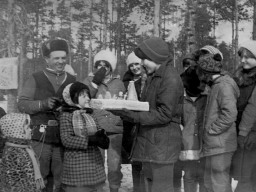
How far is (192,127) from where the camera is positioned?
3711mm

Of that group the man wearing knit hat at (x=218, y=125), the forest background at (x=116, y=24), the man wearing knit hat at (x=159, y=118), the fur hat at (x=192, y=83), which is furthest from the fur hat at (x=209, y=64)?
the forest background at (x=116, y=24)

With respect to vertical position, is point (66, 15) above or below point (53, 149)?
above

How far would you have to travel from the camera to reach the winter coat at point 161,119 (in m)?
2.91

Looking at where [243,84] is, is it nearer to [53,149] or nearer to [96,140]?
[96,140]

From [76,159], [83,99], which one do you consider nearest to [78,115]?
[83,99]

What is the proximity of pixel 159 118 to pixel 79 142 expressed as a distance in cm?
79

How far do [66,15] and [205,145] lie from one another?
22.0 meters

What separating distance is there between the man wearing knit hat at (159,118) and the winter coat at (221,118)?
0.48 m

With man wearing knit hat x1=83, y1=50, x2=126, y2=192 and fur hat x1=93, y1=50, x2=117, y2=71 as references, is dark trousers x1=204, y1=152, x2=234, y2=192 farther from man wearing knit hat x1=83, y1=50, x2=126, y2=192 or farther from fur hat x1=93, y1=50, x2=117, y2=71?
fur hat x1=93, y1=50, x2=117, y2=71

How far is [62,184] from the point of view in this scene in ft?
10.7

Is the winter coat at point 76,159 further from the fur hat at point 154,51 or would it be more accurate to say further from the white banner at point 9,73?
the white banner at point 9,73

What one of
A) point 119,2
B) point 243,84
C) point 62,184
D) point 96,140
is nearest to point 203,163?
point 243,84

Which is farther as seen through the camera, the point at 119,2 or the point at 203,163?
the point at 119,2

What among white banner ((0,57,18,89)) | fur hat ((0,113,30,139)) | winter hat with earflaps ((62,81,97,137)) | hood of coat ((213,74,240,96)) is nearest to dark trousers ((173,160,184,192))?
hood of coat ((213,74,240,96))
